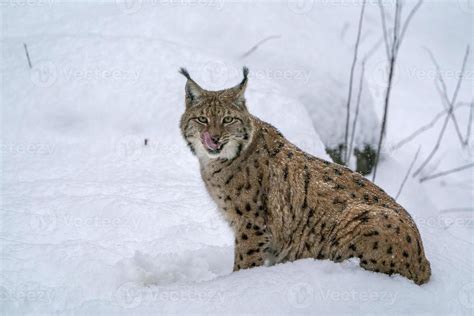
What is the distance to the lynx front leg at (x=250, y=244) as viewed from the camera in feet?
15.4

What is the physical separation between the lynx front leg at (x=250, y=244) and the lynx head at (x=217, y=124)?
0.62 m

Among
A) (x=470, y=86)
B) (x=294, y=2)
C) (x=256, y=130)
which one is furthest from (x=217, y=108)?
(x=470, y=86)

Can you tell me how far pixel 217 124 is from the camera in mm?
4777

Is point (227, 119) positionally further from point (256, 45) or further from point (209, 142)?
point (256, 45)

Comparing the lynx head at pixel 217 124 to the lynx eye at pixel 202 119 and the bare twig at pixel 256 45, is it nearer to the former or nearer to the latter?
the lynx eye at pixel 202 119

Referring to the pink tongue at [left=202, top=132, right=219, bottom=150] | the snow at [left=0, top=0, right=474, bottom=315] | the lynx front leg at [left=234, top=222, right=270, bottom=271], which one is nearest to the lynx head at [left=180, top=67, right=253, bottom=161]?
the pink tongue at [left=202, top=132, right=219, bottom=150]

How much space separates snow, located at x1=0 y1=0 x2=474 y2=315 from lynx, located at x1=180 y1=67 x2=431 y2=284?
0.35 metres

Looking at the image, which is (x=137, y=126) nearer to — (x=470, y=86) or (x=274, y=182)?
(x=274, y=182)

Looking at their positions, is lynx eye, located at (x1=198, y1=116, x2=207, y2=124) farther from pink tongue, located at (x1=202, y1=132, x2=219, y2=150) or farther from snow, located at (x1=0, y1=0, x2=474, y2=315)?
snow, located at (x1=0, y1=0, x2=474, y2=315)

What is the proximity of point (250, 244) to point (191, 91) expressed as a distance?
4.55 feet

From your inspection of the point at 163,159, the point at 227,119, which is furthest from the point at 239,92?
the point at 163,159

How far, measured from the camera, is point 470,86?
11.5 metres

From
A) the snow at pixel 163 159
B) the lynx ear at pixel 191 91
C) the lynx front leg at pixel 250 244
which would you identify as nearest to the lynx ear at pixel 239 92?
the lynx ear at pixel 191 91

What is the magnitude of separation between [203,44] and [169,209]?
3.55 metres
